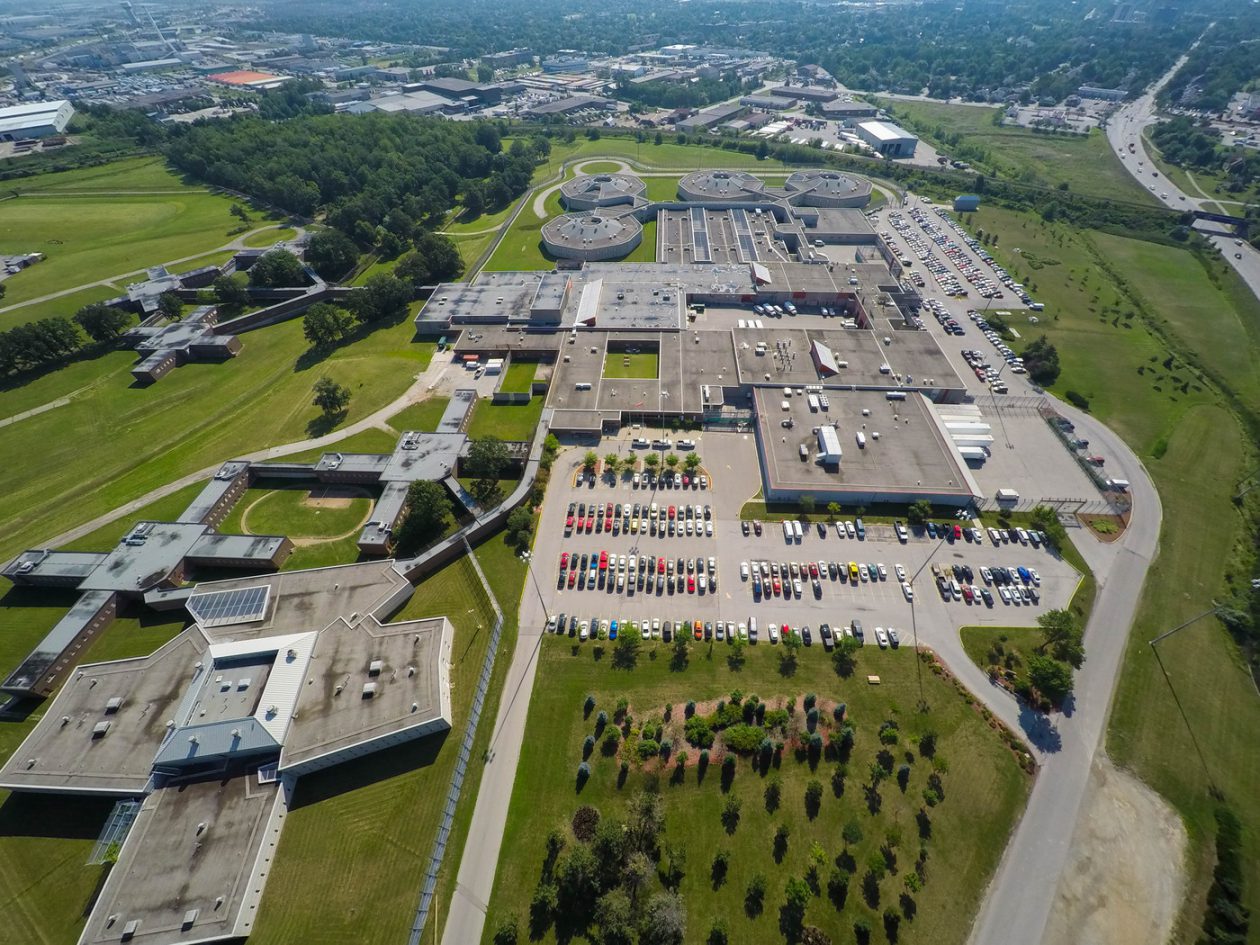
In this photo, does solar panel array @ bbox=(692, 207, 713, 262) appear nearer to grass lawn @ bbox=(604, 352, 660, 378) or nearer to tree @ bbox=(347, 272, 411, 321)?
grass lawn @ bbox=(604, 352, 660, 378)

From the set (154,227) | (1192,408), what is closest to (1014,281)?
(1192,408)

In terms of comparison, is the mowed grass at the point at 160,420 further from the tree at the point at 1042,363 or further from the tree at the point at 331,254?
the tree at the point at 1042,363

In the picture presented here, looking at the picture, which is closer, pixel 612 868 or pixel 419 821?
pixel 612 868

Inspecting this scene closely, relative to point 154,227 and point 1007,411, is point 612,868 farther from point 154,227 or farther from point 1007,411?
point 154,227

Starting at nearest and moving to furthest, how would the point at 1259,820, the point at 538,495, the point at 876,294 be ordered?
1. the point at 1259,820
2. the point at 538,495
3. the point at 876,294

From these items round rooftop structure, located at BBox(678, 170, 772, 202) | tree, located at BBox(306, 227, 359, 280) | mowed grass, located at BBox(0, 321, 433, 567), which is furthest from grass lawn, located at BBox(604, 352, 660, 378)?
round rooftop structure, located at BBox(678, 170, 772, 202)

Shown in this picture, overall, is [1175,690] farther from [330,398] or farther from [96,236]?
[96,236]

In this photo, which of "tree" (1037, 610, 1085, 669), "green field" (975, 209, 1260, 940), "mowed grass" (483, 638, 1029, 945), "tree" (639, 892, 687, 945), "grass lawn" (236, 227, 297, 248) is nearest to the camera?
"tree" (639, 892, 687, 945)
